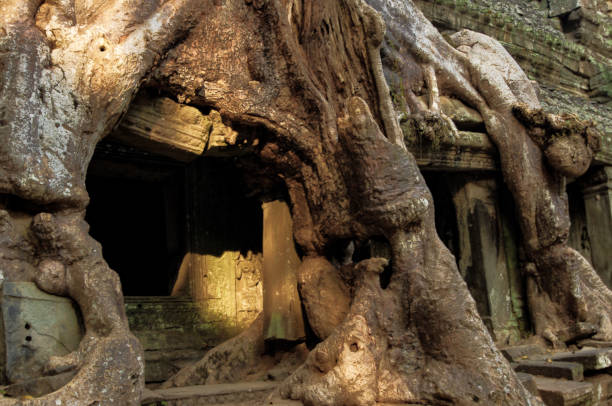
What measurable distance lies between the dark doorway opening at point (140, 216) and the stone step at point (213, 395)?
2228 mm

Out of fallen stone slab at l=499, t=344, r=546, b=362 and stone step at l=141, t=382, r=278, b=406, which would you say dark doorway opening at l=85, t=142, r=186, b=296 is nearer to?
stone step at l=141, t=382, r=278, b=406

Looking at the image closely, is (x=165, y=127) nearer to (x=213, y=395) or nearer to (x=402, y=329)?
(x=213, y=395)

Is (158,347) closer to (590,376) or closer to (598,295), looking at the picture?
(590,376)

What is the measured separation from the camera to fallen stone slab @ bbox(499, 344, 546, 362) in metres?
5.80

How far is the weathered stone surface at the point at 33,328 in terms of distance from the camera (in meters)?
3.00

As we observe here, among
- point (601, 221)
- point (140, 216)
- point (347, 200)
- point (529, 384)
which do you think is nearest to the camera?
point (529, 384)

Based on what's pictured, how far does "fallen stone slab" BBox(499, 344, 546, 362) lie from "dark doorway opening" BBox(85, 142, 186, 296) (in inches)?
135

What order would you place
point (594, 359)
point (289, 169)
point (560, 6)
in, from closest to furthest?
point (289, 169) → point (594, 359) → point (560, 6)

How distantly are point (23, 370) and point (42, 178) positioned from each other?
99cm

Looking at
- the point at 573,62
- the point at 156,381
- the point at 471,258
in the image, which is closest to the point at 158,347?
the point at 156,381

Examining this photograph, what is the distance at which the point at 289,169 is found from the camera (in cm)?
501

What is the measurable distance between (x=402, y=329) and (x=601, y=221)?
5046 mm

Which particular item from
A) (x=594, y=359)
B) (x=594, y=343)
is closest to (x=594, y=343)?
(x=594, y=343)

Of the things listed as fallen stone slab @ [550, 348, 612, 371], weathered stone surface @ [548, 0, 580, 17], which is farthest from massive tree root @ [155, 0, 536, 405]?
weathered stone surface @ [548, 0, 580, 17]
